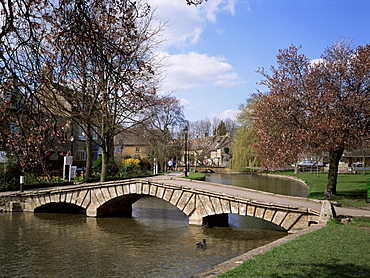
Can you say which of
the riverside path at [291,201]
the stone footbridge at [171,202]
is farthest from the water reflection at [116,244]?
the riverside path at [291,201]

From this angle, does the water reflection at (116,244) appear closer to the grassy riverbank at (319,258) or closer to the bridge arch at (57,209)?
the bridge arch at (57,209)

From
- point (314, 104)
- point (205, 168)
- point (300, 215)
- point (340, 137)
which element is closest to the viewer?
→ point (300, 215)

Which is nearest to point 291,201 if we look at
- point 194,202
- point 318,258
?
point 194,202

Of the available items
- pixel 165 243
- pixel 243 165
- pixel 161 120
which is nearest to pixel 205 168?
pixel 243 165

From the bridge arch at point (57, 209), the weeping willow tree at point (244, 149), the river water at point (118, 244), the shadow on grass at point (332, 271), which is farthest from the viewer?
the weeping willow tree at point (244, 149)

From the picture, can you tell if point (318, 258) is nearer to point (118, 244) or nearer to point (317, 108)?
point (118, 244)

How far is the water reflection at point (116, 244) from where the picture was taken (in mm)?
11203

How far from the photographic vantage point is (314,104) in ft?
64.7

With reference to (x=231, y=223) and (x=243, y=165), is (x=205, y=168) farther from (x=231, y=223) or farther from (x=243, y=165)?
(x=231, y=223)

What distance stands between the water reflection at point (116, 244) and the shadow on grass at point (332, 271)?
12.0 feet

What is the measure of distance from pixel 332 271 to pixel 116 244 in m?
8.96

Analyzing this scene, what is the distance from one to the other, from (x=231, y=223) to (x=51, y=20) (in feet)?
44.5

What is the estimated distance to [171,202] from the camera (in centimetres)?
1834

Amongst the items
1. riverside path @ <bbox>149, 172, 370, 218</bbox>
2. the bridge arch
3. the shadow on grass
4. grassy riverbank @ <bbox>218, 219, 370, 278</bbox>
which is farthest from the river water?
the shadow on grass
